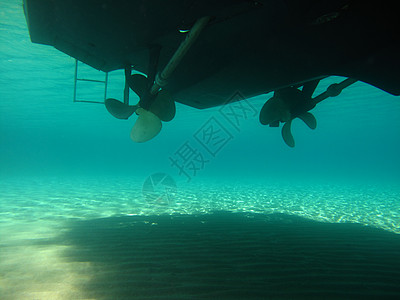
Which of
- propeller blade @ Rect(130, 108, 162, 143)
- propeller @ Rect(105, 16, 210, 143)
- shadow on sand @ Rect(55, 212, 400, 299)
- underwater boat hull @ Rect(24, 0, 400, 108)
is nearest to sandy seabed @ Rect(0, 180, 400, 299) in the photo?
shadow on sand @ Rect(55, 212, 400, 299)

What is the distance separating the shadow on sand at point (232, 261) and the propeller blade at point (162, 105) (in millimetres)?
3244

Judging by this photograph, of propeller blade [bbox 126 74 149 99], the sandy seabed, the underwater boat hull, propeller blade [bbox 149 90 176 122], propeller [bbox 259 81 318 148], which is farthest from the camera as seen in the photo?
propeller [bbox 259 81 318 148]

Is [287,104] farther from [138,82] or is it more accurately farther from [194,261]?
[194,261]

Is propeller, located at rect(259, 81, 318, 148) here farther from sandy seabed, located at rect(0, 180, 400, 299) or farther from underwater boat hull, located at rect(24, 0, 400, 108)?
sandy seabed, located at rect(0, 180, 400, 299)

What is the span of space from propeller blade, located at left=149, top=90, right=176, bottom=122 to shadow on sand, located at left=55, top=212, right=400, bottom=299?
3244 mm

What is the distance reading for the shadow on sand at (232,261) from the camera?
3.18 metres

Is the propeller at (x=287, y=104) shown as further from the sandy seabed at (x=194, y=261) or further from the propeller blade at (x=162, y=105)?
the sandy seabed at (x=194, y=261)

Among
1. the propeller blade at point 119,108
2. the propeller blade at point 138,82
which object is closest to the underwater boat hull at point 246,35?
the propeller blade at point 138,82

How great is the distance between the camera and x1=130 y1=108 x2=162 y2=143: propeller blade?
17.8 feet

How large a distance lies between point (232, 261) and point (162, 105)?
13.3 ft

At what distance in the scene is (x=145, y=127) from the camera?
549cm

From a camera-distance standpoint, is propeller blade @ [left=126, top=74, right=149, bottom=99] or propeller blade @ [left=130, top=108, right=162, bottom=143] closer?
propeller blade @ [left=130, top=108, right=162, bottom=143]

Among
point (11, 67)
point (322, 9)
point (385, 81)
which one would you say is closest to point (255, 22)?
point (322, 9)

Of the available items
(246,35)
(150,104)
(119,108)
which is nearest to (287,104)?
(246,35)
